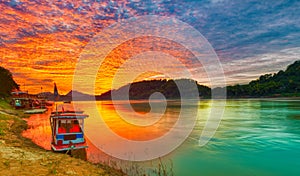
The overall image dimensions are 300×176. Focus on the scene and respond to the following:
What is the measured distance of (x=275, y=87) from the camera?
135375mm

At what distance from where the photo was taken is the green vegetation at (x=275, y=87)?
128750 millimetres

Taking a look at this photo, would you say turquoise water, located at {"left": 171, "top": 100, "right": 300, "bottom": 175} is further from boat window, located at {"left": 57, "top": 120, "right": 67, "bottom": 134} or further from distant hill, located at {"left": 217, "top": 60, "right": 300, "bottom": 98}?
distant hill, located at {"left": 217, "top": 60, "right": 300, "bottom": 98}

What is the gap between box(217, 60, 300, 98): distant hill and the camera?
423ft

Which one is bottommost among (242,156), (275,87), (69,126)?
(242,156)

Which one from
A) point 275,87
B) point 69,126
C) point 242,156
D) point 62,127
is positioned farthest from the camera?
point 275,87

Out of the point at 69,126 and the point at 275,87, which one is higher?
the point at 275,87

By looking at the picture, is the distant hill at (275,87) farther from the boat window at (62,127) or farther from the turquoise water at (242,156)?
the boat window at (62,127)

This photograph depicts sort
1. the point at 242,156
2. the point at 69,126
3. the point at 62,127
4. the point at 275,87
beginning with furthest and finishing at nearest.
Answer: the point at 275,87 < the point at 69,126 < the point at 62,127 < the point at 242,156

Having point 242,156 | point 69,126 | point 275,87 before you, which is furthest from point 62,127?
point 275,87

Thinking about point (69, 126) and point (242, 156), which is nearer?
point (242, 156)

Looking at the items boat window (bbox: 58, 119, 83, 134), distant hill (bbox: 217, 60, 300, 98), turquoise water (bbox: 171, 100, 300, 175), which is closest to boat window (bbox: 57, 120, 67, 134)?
boat window (bbox: 58, 119, 83, 134)

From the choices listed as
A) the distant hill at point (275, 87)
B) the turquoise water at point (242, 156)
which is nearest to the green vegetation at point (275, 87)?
the distant hill at point (275, 87)

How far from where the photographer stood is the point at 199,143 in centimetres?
2233

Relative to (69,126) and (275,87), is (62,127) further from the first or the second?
(275,87)
